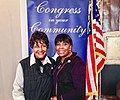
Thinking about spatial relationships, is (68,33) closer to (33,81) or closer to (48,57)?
(48,57)

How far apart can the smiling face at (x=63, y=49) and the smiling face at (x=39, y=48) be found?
0.15m

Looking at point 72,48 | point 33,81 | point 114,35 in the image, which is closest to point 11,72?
point 33,81

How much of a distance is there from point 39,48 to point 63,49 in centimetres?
27

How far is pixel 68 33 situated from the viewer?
8.43ft

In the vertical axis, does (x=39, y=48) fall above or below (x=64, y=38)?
below

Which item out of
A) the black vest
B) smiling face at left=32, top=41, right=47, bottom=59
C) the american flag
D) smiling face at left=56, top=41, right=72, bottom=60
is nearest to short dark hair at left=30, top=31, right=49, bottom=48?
smiling face at left=32, top=41, right=47, bottom=59

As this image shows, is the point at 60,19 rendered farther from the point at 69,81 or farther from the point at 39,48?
the point at 69,81

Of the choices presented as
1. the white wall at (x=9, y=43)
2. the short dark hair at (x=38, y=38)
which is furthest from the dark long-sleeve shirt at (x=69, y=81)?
the white wall at (x=9, y=43)

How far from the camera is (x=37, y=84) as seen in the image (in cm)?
255

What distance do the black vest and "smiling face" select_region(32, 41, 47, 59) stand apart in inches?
6.7

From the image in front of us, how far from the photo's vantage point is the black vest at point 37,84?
101 inches

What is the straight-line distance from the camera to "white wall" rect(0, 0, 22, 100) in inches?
101

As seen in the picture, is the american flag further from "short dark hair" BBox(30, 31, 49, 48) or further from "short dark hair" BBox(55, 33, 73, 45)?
"short dark hair" BBox(30, 31, 49, 48)

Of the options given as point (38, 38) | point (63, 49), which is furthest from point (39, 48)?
point (63, 49)
